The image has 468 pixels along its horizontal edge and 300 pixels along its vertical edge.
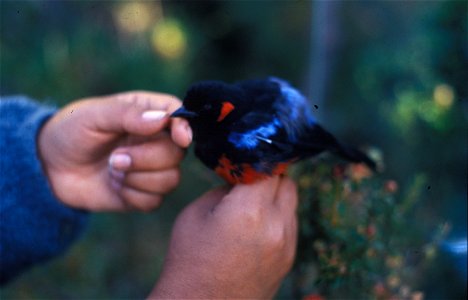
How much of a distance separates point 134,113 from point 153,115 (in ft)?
0.33

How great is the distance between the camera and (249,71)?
4363mm

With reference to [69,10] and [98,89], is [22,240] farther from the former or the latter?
[69,10]

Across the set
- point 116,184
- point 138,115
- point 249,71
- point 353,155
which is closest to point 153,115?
point 138,115

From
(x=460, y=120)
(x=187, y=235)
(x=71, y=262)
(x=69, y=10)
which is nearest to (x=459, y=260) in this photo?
(x=460, y=120)

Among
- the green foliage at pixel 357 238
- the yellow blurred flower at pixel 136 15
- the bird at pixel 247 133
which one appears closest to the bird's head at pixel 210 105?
the bird at pixel 247 133

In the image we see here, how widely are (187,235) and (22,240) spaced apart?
82cm

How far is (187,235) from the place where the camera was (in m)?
1.55

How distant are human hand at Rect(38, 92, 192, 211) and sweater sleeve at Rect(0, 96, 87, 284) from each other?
3.2 inches

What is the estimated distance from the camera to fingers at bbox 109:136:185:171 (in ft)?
6.09

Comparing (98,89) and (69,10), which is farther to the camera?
(69,10)

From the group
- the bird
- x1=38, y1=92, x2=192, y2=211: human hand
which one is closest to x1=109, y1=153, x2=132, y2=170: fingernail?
x1=38, y1=92, x2=192, y2=211: human hand

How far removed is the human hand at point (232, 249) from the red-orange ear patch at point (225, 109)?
10.3 inches

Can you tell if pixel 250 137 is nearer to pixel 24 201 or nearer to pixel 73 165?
pixel 73 165

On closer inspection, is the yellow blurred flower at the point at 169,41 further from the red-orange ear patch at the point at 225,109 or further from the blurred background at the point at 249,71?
the red-orange ear patch at the point at 225,109
